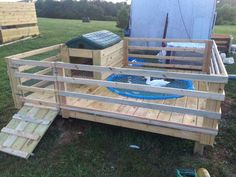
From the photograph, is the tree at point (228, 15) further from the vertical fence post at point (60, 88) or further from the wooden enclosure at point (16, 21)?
the vertical fence post at point (60, 88)

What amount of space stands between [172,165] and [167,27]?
7170 mm

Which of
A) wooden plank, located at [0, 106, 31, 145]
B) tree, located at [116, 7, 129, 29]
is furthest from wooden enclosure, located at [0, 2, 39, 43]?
wooden plank, located at [0, 106, 31, 145]

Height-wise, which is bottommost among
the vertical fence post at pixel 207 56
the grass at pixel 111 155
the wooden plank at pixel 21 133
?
the grass at pixel 111 155

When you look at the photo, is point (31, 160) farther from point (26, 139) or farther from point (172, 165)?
point (172, 165)

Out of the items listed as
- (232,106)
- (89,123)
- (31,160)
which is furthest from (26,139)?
(232,106)

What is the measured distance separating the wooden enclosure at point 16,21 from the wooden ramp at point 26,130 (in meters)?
8.53

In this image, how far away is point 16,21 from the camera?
1188 centimetres

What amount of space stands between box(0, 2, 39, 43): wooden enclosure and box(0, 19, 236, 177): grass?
8855 mm

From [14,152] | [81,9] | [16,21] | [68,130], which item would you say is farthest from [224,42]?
[81,9]

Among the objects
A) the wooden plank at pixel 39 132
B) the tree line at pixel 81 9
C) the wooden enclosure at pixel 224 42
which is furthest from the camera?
the tree line at pixel 81 9

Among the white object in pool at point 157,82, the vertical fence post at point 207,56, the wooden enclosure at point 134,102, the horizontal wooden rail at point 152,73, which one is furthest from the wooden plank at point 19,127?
the vertical fence post at point 207,56

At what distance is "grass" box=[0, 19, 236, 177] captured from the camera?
10.4 feet

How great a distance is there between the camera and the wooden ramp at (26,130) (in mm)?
3500

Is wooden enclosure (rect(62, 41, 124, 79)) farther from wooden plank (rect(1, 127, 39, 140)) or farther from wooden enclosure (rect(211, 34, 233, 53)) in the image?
wooden enclosure (rect(211, 34, 233, 53))
